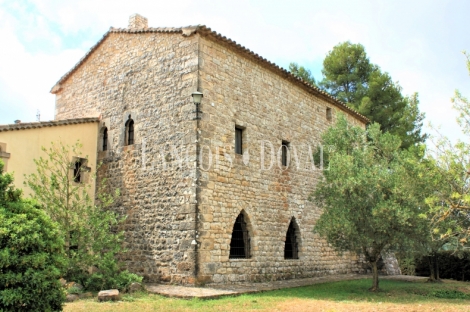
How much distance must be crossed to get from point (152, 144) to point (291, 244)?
18.1 feet

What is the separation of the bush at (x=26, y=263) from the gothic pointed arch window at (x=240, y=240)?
647 centimetres

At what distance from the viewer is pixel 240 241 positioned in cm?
1209

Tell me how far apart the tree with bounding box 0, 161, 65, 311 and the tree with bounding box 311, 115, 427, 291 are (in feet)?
23.1

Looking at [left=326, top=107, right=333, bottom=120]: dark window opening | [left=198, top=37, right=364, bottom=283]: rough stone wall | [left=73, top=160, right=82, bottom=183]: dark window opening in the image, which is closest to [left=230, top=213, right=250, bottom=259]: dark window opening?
[left=198, top=37, right=364, bottom=283]: rough stone wall

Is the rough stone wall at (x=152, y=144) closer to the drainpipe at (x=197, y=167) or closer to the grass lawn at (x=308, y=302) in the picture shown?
the drainpipe at (x=197, y=167)

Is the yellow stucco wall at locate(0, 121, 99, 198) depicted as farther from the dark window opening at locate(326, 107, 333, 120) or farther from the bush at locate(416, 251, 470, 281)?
the bush at locate(416, 251, 470, 281)

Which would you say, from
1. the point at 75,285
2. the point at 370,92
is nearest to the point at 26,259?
the point at 75,285

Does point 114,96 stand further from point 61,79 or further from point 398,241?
point 398,241

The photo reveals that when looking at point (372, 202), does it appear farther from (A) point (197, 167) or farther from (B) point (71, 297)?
(B) point (71, 297)

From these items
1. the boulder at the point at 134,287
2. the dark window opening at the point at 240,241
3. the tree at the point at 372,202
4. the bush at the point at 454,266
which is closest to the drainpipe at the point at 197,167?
the boulder at the point at 134,287

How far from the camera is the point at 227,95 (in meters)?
12.2

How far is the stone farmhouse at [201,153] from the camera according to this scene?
36.2 feet

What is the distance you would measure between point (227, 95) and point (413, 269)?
13.2 meters

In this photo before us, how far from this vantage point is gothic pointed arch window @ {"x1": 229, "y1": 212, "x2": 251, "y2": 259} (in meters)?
11.8
